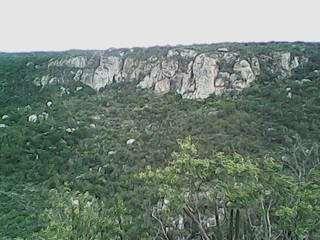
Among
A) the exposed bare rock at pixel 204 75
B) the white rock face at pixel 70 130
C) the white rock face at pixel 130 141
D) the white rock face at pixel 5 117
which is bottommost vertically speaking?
the white rock face at pixel 130 141

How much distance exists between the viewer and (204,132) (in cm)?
3694

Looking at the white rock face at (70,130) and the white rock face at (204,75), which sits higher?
the white rock face at (204,75)

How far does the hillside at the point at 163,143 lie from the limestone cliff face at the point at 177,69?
114mm

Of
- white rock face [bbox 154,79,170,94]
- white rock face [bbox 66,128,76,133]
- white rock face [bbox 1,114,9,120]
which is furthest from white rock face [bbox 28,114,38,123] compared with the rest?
white rock face [bbox 154,79,170,94]

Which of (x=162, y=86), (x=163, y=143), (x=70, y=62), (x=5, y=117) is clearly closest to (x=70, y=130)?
(x=5, y=117)

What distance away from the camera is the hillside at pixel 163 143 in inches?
671

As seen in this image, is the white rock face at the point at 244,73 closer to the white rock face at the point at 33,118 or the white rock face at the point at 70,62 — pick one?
the white rock face at the point at 33,118

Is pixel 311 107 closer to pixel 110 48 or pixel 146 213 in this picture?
pixel 146 213

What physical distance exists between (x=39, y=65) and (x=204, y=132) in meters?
24.1

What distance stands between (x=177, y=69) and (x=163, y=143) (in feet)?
45.2

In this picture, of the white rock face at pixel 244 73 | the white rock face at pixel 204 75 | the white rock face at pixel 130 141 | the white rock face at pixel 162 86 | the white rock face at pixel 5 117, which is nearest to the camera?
the white rock face at pixel 130 141

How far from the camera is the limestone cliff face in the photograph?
150 feet

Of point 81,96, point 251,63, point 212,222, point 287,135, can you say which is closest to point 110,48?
point 81,96

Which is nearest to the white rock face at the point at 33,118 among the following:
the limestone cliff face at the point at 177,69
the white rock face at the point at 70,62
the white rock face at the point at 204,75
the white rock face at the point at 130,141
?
the limestone cliff face at the point at 177,69
